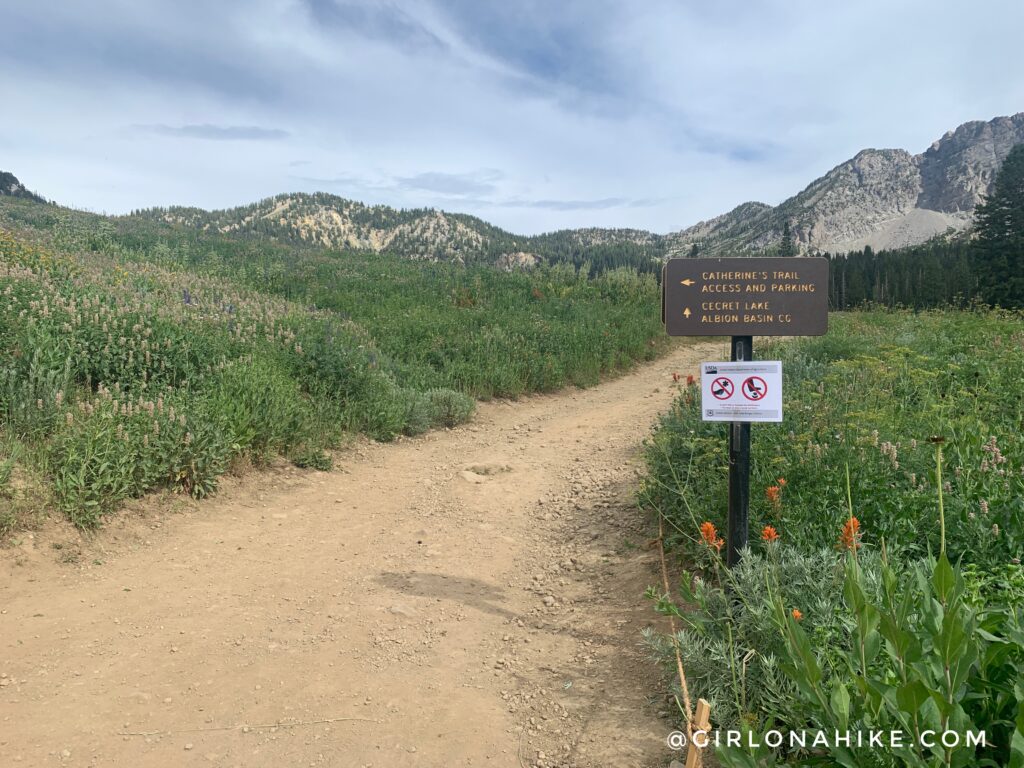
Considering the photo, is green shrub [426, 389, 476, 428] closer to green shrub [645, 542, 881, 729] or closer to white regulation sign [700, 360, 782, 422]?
white regulation sign [700, 360, 782, 422]

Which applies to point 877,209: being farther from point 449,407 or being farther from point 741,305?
point 741,305

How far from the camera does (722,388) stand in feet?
12.2

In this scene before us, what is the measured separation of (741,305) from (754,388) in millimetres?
481

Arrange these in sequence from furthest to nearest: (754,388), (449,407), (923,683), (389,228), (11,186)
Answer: (389,228) → (11,186) → (449,407) → (754,388) → (923,683)

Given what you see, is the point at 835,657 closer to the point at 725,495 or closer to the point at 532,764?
the point at 532,764

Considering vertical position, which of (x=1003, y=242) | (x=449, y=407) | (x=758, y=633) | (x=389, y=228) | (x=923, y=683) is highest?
(x=389, y=228)

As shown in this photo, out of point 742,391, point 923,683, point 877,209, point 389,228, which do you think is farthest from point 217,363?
point 877,209

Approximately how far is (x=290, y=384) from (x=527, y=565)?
4.24 metres

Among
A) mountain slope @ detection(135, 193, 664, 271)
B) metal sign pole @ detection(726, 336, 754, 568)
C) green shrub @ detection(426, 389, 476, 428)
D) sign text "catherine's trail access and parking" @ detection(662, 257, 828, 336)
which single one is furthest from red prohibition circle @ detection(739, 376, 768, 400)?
mountain slope @ detection(135, 193, 664, 271)

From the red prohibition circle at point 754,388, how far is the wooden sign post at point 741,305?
6.5 inches

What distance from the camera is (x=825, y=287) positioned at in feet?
11.9

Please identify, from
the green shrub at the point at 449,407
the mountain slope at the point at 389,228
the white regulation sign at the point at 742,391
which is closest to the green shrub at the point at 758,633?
the white regulation sign at the point at 742,391

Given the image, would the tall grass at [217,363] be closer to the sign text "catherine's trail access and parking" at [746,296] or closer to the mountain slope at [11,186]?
the sign text "catherine's trail access and parking" at [746,296]

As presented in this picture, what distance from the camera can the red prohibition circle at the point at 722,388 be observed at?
→ 3704 millimetres
